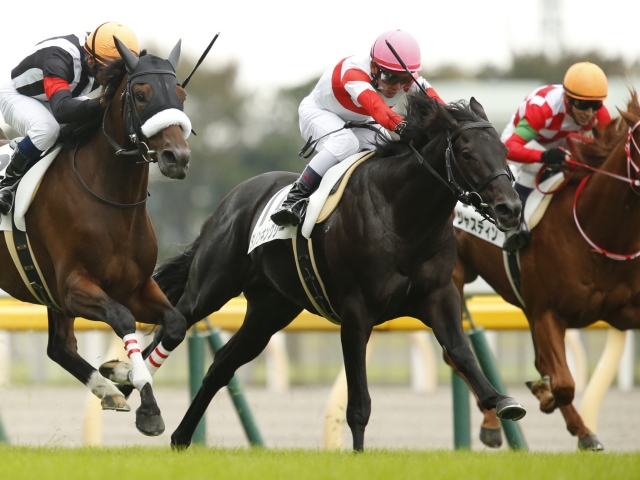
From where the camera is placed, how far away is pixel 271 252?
6.36 m

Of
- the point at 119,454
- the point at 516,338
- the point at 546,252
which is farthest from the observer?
the point at 516,338

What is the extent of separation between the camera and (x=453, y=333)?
18.1 feet

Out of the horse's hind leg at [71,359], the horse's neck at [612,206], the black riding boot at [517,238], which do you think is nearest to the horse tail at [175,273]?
the horse's hind leg at [71,359]

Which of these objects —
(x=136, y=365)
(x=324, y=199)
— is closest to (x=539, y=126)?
(x=324, y=199)

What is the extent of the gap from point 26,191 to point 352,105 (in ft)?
6.21

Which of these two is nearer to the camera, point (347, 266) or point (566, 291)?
point (347, 266)

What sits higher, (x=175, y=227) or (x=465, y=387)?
(x=465, y=387)

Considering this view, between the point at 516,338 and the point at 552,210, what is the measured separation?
8.02 meters

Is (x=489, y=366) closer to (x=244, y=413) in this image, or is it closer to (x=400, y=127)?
(x=244, y=413)

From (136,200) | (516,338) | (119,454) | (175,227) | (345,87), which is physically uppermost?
(345,87)

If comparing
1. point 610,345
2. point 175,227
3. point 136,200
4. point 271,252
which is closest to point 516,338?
point 610,345

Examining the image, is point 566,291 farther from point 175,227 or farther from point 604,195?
point 175,227

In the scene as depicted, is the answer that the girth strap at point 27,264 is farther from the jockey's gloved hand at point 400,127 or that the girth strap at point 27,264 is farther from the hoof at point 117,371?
the jockey's gloved hand at point 400,127

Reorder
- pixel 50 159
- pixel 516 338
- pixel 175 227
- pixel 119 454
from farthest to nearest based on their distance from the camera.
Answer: pixel 175 227 → pixel 516 338 → pixel 50 159 → pixel 119 454
